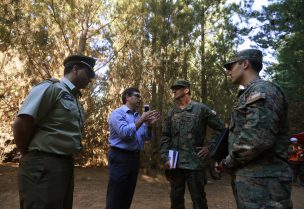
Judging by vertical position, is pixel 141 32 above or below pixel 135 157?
above

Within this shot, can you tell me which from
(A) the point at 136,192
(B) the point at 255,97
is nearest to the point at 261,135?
(B) the point at 255,97

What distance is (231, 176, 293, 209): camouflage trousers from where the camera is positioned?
2516 mm

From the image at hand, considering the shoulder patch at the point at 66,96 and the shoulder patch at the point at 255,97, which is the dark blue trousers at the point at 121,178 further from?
the shoulder patch at the point at 255,97

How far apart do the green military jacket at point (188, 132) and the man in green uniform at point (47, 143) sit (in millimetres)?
1779

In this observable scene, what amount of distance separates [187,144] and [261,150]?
187 cm

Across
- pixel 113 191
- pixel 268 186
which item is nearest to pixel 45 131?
pixel 113 191

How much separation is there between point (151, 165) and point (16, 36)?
467 cm

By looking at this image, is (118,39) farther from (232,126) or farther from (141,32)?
(232,126)

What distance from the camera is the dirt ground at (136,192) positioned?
6.29m

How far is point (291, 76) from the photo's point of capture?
1150 centimetres

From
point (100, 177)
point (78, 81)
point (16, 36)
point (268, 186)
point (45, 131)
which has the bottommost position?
point (100, 177)

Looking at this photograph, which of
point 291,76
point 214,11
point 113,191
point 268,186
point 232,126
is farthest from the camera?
point 291,76

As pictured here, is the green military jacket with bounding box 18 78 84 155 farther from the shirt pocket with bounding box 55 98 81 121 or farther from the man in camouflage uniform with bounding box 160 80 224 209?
the man in camouflage uniform with bounding box 160 80 224 209

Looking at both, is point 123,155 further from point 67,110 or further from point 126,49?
point 126,49
